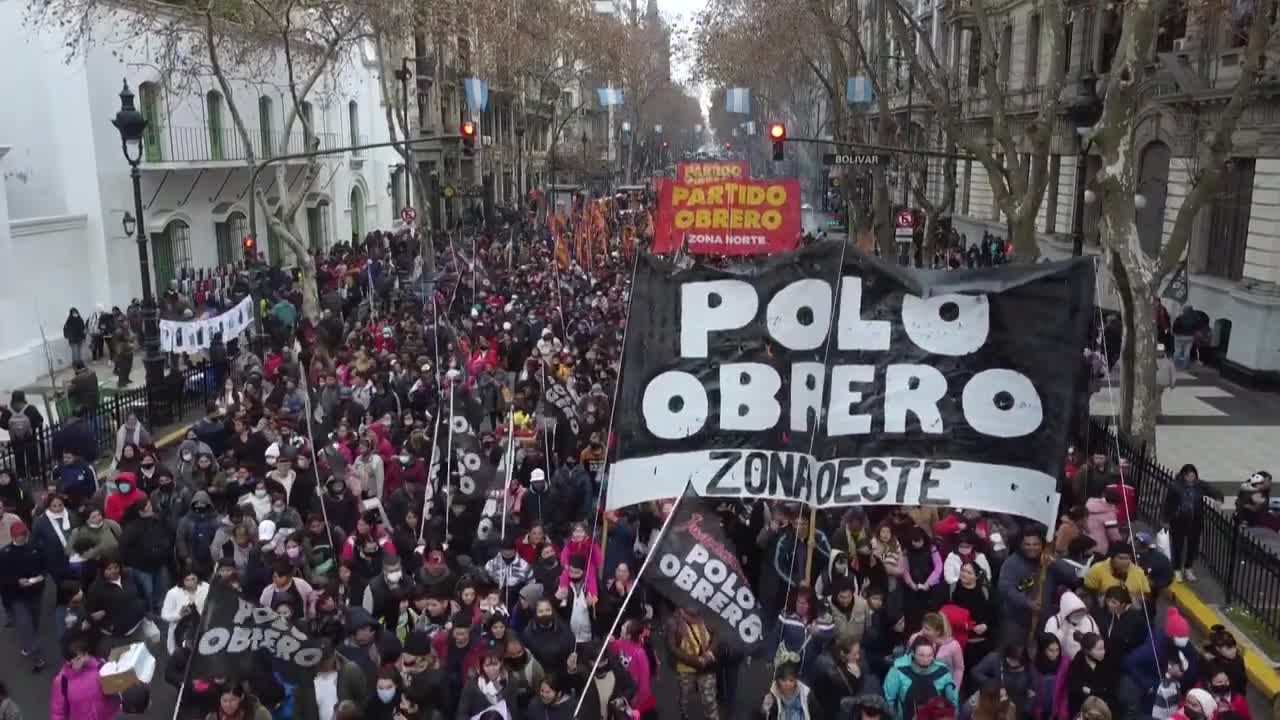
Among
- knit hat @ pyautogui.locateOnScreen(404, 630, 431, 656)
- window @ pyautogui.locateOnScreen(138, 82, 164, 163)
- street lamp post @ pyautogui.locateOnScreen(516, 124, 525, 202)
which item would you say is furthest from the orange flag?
street lamp post @ pyautogui.locateOnScreen(516, 124, 525, 202)

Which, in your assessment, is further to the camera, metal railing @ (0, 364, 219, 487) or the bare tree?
metal railing @ (0, 364, 219, 487)

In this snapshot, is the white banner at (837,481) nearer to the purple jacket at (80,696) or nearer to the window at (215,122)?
the purple jacket at (80,696)

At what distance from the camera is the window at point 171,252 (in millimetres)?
28669

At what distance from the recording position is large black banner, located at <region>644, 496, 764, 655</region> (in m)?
6.73

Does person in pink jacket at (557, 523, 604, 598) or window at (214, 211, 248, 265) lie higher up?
window at (214, 211, 248, 265)

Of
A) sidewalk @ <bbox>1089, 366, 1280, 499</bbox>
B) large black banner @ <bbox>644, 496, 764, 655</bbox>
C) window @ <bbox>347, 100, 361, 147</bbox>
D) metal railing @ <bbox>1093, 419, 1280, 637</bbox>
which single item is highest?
window @ <bbox>347, 100, 361, 147</bbox>

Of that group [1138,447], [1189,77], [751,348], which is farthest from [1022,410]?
[1189,77]

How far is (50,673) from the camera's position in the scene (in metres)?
9.40

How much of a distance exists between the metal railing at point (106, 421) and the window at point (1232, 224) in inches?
744

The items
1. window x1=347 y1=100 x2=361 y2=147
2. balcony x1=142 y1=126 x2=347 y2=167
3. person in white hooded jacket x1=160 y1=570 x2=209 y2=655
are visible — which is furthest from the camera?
Result: window x1=347 y1=100 x2=361 y2=147

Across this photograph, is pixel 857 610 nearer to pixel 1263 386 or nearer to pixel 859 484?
pixel 859 484

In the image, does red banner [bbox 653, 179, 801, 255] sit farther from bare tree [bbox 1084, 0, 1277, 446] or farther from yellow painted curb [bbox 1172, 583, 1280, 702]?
yellow painted curb [bbox 1172, 583, 1280, 702]

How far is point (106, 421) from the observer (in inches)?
649

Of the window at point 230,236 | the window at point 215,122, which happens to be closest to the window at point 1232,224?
the window at point 215,122
